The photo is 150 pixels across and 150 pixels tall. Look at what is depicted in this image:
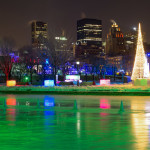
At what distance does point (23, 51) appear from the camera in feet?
378

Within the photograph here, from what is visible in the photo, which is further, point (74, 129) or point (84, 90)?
point (84, 90)

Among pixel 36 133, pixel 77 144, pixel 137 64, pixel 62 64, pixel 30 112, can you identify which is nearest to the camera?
pixel 77 144

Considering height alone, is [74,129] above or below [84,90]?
below

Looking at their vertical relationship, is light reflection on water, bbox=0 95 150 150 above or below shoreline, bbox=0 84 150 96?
below

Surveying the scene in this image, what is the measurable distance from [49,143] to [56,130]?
8.69ft

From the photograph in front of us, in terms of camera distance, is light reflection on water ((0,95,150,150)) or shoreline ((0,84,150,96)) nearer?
light reflection on water ((0,95,150,150))

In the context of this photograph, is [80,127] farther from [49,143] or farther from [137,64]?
[137,64]

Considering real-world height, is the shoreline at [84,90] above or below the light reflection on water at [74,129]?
above

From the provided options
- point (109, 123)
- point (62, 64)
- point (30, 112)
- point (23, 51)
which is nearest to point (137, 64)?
point (62, 64)

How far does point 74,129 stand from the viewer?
1463 centimetres

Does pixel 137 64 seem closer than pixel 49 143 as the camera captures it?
No

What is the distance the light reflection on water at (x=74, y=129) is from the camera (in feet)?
37.9

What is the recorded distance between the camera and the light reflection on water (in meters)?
11.6

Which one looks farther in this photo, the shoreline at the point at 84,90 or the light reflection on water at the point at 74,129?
the shoreline at the point at 84,90
